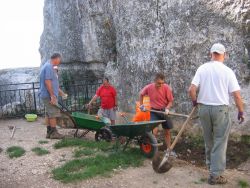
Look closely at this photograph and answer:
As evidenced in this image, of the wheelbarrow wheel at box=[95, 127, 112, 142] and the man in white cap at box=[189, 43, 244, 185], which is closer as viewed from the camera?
the man in white cap at box=[189, 43, 244, 185]

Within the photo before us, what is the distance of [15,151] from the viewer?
7.95 meters

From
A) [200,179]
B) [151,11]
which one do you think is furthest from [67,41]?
[200,179]

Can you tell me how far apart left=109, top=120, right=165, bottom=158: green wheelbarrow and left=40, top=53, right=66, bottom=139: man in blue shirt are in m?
1.95

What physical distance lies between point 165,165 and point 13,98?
351 inches

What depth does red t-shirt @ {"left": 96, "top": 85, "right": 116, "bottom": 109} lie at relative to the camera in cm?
912

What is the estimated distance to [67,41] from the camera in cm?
1353

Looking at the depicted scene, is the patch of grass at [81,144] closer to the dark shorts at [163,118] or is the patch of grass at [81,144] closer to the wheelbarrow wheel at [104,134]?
the wheelbarrow wheel at [104,134]

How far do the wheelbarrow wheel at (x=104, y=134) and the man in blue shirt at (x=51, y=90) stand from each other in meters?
0.84

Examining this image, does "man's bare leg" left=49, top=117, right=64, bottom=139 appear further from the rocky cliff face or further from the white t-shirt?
the white t-shirt

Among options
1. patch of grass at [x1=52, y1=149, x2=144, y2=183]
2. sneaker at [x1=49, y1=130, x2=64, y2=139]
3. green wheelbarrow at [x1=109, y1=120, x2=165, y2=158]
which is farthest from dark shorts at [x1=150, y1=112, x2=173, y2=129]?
sneaker at [x1=49, y1=130, x2=64, y2=139]

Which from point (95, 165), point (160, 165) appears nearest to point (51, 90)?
point (95, 165)

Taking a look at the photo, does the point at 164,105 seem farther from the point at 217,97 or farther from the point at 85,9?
the point at 85,9

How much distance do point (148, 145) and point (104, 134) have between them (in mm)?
1382

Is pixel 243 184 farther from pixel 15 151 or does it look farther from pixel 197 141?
pixel 15 151
